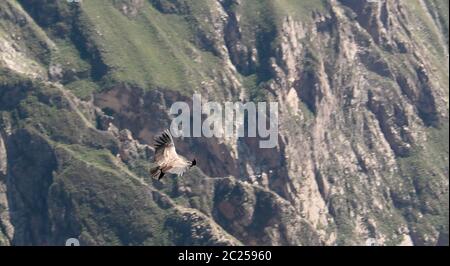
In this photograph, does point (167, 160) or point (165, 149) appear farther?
point (167, 160)

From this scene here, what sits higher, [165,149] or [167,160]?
[165,149]
